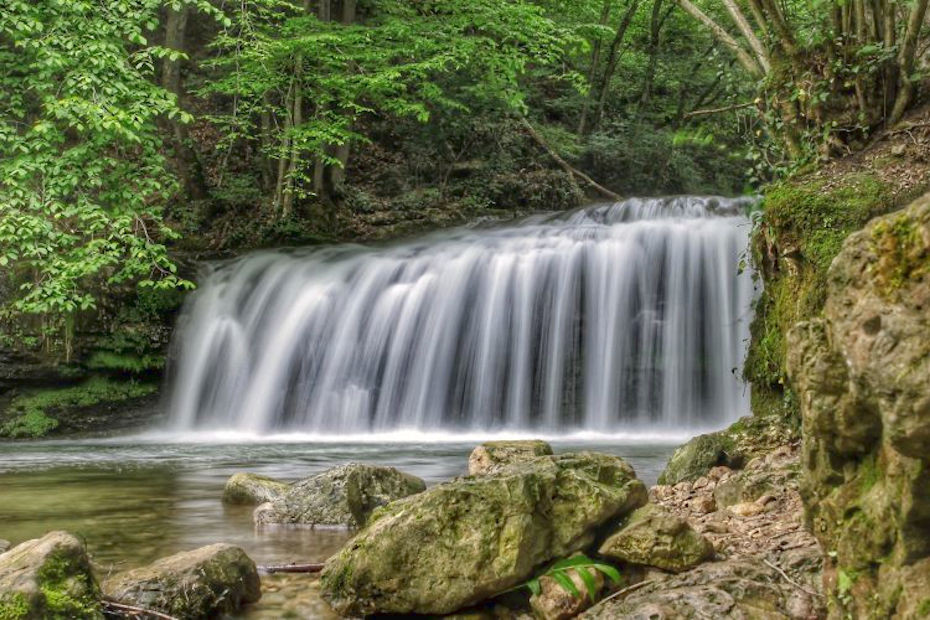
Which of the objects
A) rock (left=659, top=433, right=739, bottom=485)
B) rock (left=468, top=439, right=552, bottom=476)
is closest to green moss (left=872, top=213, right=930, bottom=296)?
rock (left=659, top=433, right=739, bottom=485)

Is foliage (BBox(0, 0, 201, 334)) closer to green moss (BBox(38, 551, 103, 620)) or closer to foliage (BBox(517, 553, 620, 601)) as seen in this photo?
green moss (BBox(38, 551, 103, 620))

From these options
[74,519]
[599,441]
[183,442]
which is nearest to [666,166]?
[599,441]

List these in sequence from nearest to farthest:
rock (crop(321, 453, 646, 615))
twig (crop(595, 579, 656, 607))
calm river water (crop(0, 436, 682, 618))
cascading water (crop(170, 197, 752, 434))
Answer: twig (crop(595, 579, 656, 607)) < rock (crop(321, 453, 646, 615)) < calm river water (crop(0, 436, 682, 618)) < cascading water (crop(170, 197, 752, 434))

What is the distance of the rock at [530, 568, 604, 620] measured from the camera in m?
3.35

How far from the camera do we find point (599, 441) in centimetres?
968

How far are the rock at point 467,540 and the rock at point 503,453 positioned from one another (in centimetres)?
213

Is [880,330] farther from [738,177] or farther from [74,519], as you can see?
[738,177]

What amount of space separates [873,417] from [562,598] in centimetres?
146

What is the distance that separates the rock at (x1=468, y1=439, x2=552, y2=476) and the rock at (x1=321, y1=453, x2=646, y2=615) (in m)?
2.13

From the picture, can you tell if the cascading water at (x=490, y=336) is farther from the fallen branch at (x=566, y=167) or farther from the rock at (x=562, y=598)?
the rock at (x=562, y=598)

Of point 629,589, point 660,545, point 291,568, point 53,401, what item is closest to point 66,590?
point 291,568

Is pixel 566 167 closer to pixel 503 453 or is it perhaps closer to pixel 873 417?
pixel 503 453

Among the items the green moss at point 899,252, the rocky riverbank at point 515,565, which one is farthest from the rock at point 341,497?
the green moss at point 899,252

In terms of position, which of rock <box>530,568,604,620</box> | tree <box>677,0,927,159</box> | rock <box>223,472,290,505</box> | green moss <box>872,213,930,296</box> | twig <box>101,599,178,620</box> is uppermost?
tree <box>677,0,927,159</box>
